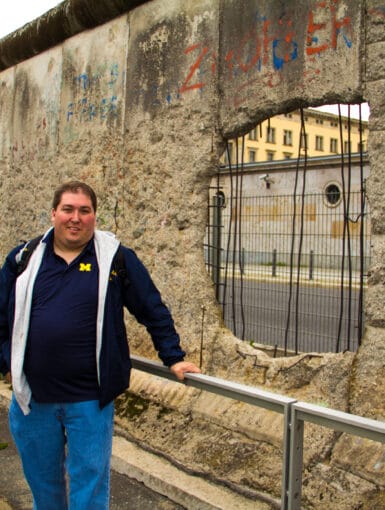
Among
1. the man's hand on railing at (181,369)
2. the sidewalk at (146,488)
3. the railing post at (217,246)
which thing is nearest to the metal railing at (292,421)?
the man's hand on railing at (181,369)

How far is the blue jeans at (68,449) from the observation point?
2396 mm

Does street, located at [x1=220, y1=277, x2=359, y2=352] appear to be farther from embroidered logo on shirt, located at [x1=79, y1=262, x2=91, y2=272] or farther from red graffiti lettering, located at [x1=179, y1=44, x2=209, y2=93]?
embroidered logo on shirt, located at [x1=79, y1=262, x2=91, y2=272]

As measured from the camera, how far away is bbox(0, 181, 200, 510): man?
2.39 m

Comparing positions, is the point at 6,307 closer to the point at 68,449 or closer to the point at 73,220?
the point at 73,220

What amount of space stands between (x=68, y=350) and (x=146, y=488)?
5.00 feet

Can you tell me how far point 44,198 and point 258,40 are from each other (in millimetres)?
2792

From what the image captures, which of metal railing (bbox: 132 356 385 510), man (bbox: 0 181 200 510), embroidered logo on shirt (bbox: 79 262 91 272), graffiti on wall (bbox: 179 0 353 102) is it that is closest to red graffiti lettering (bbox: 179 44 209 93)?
graffiti on wall (bbox: 179 0 353 102)

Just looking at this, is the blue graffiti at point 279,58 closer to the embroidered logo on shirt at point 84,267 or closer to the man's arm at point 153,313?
the man's arm at point 153,313

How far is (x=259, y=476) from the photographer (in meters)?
3.27

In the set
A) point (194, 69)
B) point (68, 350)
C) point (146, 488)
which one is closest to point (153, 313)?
point (68, 350)

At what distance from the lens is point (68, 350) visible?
2.38 metres

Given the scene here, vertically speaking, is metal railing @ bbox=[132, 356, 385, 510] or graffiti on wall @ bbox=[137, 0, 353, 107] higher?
graffiti on wall @ bbox=[137, 0, 353, 107]

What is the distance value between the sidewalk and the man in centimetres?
89

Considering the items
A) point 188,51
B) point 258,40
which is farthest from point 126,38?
point 258,40
